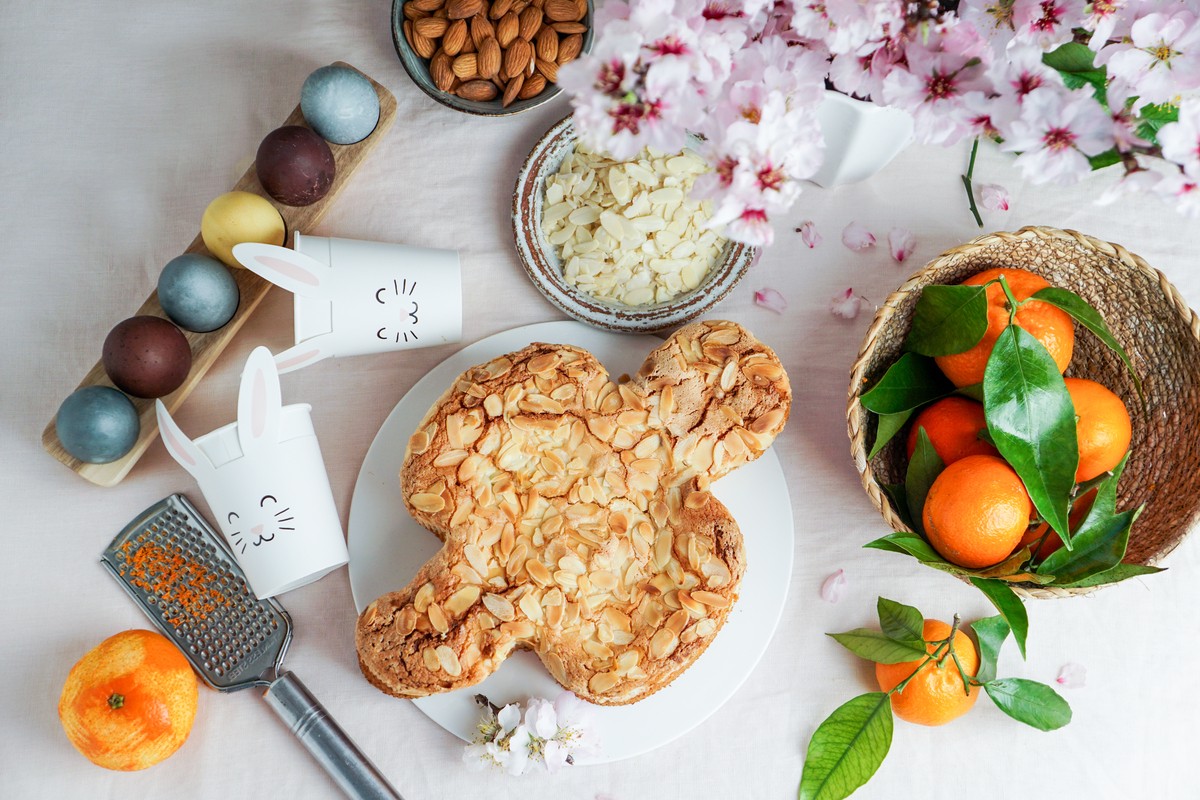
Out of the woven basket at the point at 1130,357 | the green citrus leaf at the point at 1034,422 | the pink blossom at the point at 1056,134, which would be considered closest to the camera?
the pink blossom at the point at 1056,134

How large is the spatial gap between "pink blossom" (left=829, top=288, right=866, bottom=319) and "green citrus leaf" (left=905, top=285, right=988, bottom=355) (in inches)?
4.7

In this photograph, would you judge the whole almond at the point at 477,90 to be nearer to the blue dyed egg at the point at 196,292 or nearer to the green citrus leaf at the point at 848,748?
the blue dyed egg at the point at 196,292

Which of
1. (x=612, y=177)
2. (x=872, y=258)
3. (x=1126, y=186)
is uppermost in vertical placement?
(x=1126, y=186)

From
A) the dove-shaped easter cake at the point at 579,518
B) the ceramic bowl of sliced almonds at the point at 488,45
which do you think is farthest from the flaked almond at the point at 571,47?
the dove-shaped easter cake at the point at 579,518

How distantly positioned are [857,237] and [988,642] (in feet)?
1.56

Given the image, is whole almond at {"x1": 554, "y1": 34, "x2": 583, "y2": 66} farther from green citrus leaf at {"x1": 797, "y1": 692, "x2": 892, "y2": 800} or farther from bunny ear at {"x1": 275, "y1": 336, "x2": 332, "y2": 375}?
green citrus leaf at {"x1": 797, "y1": 692, "x2": 892, "y2": 800}

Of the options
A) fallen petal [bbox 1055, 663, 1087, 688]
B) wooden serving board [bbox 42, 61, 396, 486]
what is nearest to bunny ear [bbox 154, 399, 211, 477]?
wooden serving board [bbox 42, 61, 396, 486]

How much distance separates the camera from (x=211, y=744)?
38.9 inches

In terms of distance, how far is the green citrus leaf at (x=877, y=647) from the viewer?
3.10 feet

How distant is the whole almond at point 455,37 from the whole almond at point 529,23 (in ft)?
0.19

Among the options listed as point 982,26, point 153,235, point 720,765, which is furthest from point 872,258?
point 153,235

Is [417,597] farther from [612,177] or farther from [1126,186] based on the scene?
[1126,186]

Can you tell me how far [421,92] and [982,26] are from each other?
2.20 feet

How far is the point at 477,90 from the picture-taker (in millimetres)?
950
